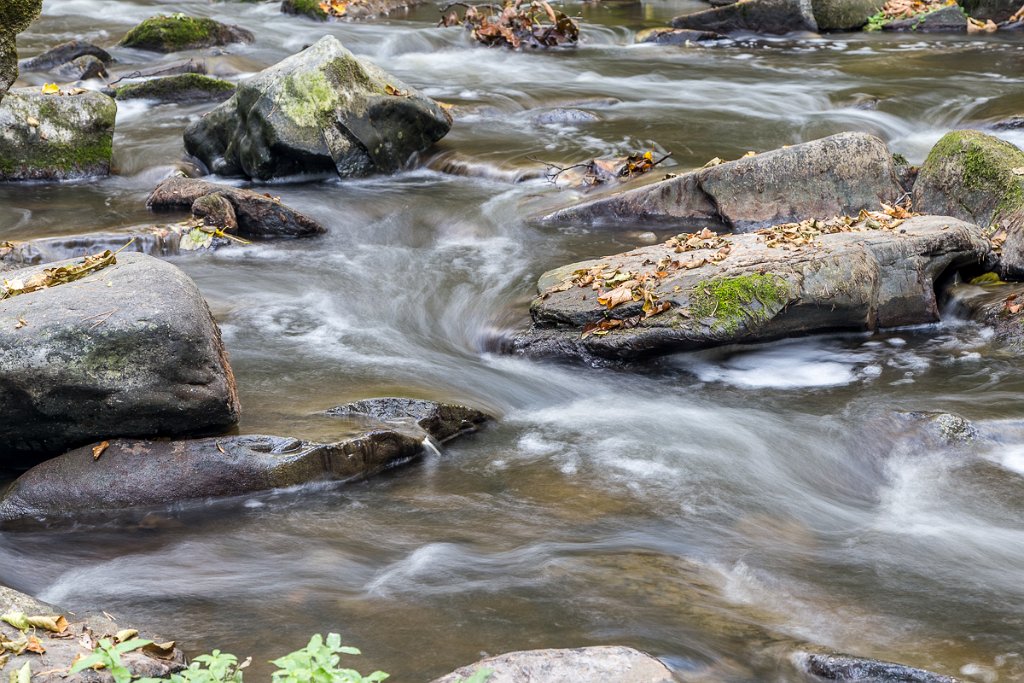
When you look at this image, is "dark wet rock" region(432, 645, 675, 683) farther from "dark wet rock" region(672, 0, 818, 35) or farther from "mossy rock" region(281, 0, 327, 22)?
"mossy rock" region(281, 0, 327, 22)

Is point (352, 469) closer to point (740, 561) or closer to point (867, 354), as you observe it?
point (740, 561)

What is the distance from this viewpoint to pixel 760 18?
17219mm

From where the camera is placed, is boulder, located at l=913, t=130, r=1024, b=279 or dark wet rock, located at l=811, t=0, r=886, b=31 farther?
dark wet rock, located at l=811, t=0, r=886, b=31

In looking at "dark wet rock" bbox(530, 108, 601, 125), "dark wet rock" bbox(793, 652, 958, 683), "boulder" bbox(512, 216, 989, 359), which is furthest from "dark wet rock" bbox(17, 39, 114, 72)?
"dark wet rock" bbox(793, 652, 958, 683)

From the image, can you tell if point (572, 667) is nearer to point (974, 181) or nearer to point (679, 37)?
point (974, 181)

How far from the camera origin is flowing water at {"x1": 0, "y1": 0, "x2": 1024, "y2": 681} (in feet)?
13.1

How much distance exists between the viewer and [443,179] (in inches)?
426

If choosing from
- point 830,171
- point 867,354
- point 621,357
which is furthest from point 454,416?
point 830,171

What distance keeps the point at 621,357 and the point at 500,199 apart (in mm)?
3686

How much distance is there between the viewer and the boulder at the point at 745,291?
6582 millimetres

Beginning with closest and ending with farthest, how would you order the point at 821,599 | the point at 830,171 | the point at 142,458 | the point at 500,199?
the point at 821,599 < the point at 142,458 < the point at 830,171 < the point at 500,199

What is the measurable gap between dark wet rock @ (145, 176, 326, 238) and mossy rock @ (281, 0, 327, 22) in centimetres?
1083

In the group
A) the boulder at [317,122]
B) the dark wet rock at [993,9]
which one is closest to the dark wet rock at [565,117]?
the boulder at [317,122]

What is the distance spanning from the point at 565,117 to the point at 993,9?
909 centimetres
